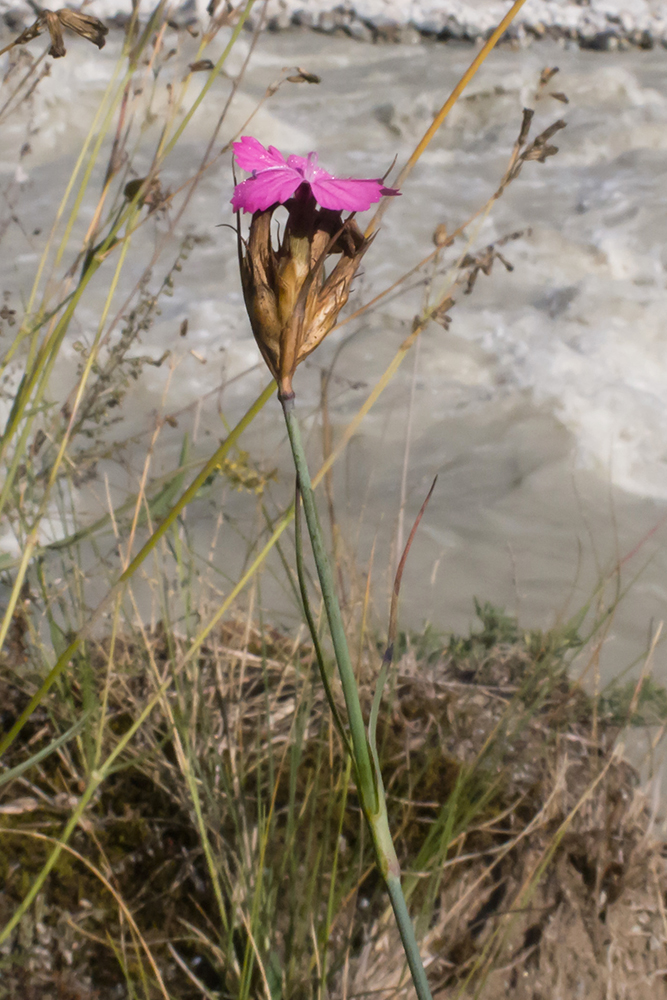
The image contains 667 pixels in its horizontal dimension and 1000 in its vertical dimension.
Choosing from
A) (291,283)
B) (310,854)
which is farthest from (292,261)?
(310,854)

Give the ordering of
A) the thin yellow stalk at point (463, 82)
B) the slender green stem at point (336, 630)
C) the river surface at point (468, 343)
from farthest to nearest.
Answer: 1. the river surface at point (468, 343)
2. the thin yellow stalk at point (463, 82)
3. the slender green stem at point (336, 630)

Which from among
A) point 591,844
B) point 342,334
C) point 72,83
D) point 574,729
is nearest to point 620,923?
point 591,844

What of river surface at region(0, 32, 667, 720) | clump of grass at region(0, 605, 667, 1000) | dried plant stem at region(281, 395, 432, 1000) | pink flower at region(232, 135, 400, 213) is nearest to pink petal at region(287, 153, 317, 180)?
pink flower at region(232, 135, 400, 213)

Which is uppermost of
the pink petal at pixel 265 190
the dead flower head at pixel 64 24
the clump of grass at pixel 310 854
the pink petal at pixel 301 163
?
the dead flower head at pixel 64 24

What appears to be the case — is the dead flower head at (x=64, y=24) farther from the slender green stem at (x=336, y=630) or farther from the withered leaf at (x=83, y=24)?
the slender green stem at (x=336, y=630)

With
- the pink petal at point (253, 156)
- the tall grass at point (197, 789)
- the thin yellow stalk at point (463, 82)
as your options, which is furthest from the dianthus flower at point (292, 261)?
the tall grass at point (197, 789)

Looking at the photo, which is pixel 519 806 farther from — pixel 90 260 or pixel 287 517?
pixel 90 260

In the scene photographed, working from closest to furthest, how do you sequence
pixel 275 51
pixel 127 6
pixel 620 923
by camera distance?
pixel 620 923 → pixel 127 6 → pixel 275 51

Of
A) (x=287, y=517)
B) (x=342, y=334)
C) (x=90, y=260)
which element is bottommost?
(x=342, y=334)

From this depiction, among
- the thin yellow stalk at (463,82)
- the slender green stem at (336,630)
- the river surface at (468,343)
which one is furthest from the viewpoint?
the river surface at (468,343)
